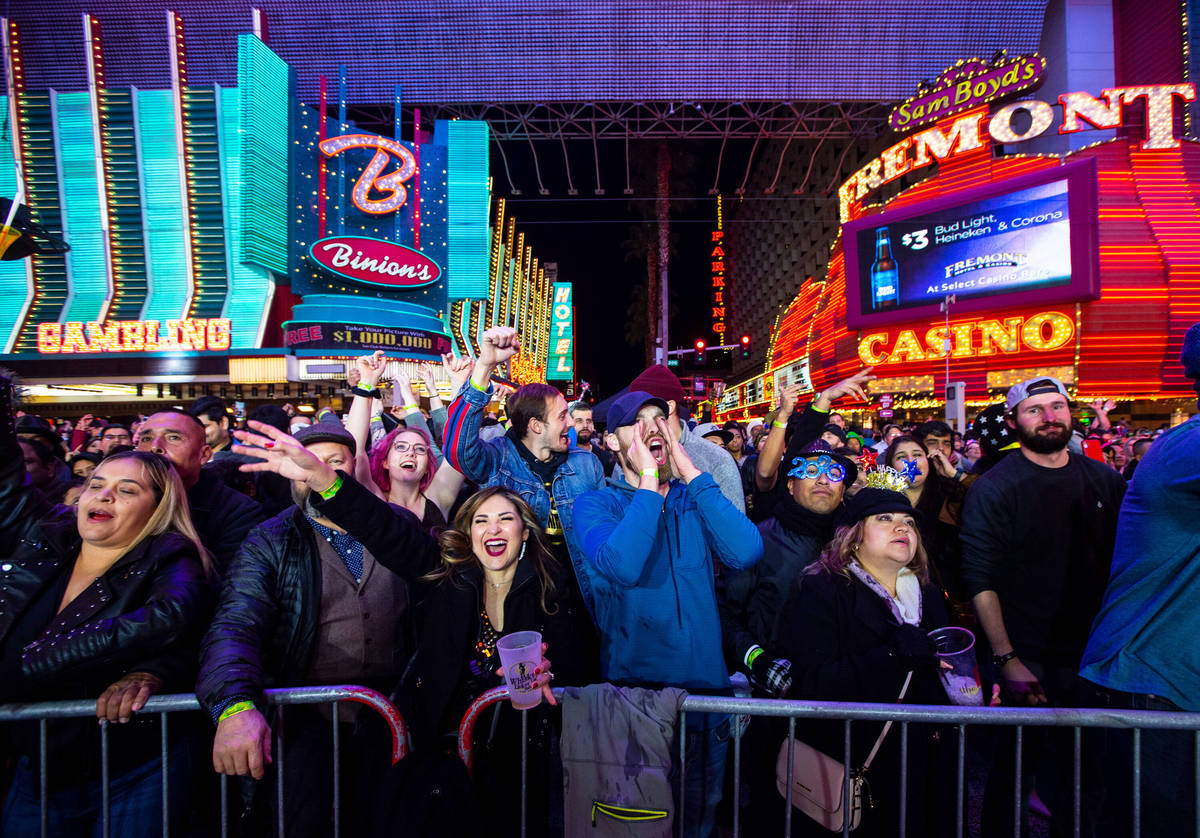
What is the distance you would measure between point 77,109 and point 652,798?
87.3 feet

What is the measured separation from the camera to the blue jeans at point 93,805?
6.89 feet

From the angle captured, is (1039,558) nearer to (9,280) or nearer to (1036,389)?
(1036,389)

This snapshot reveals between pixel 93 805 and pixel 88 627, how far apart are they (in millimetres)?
666

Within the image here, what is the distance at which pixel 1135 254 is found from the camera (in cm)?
1706

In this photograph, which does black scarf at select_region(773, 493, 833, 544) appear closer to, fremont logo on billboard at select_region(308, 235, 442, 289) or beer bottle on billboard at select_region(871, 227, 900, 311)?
fremont logo on billboard at select_region(308, 235, 442, 289)

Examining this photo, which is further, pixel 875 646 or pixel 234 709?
pixel 875 646

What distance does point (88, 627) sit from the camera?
6.74 ft

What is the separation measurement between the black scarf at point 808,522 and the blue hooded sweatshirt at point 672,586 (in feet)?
3.10

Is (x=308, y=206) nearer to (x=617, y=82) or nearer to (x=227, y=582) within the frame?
(x=617, y=82)

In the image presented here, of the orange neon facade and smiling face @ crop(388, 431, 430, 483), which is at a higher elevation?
the orange neon facade

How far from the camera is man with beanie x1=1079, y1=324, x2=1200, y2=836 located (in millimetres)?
1960

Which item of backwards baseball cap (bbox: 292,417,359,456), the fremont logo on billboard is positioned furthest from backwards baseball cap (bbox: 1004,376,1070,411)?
the fremont logo on billboard

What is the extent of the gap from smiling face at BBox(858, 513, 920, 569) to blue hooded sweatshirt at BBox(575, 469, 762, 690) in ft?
1.99

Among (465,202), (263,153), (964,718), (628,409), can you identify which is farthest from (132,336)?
(964,718)
